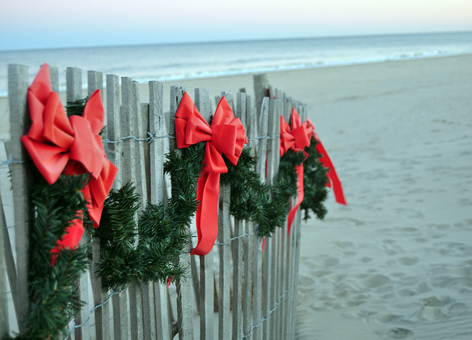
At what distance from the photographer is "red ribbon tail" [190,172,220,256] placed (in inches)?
69.6

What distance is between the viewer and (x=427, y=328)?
286 cm

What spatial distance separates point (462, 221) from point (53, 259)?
452 cm

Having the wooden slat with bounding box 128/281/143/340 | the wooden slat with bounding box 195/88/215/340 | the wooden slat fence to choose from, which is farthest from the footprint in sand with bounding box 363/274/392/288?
the wooden slat with bounding box 128/281/143/340

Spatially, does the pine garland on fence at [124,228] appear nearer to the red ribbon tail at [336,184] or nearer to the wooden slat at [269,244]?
the wooden slat at [269,244]

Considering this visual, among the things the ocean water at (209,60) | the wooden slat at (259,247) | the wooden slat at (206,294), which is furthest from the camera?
the ocean water at (209,60)

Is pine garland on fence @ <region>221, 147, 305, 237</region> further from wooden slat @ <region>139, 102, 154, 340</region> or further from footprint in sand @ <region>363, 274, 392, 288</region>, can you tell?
footprint in sand @ <region>363, 274, 392, 288</region>

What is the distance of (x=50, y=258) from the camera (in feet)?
3.47

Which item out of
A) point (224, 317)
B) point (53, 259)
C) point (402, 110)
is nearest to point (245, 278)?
point (224, 317)

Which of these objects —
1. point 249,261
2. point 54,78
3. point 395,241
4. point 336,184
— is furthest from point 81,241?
point 395,241

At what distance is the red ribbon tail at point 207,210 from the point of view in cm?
177

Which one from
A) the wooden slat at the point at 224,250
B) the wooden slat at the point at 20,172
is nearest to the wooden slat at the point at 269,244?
the wooden slat at the point at 224,250

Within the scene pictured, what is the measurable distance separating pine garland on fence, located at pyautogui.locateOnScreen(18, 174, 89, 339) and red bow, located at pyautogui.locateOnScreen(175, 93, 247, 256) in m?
0.61

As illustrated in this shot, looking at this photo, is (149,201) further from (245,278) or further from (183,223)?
(245,278)

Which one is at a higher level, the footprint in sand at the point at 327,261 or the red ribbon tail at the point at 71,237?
the red ribbon tail at the point at 71,237
